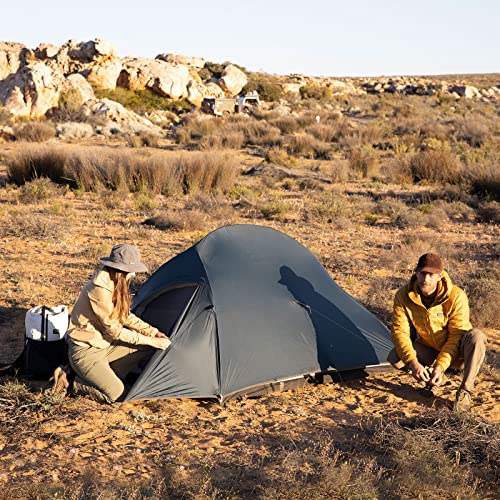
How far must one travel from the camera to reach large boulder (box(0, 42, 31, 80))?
38.8 metres

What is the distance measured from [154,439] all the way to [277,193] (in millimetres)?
10503

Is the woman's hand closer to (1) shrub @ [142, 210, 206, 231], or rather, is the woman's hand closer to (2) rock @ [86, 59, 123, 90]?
(1) shrub @ [142, 210, 206, 231]

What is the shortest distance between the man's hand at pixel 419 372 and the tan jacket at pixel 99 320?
2.19m

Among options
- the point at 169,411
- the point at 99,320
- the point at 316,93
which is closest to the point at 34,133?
the point at 99,320

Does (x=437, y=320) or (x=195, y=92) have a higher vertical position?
(x=195, y=92)

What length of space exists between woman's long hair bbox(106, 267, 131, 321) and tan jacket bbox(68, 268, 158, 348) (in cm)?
3

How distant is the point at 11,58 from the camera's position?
39.3m

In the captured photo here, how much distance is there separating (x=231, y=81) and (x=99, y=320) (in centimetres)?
4316

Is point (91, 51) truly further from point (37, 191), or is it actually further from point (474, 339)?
point (474, 339)

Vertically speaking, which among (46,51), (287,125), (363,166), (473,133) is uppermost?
(46,51)

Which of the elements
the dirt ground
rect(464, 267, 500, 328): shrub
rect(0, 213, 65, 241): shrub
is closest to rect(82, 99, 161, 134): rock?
rect(0, 213, 65, 241): shrub

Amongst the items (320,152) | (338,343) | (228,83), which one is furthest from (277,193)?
(228,83)

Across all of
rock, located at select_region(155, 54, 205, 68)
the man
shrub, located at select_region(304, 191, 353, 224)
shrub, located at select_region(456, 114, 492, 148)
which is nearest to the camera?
the man

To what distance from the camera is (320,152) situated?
20953 mm
